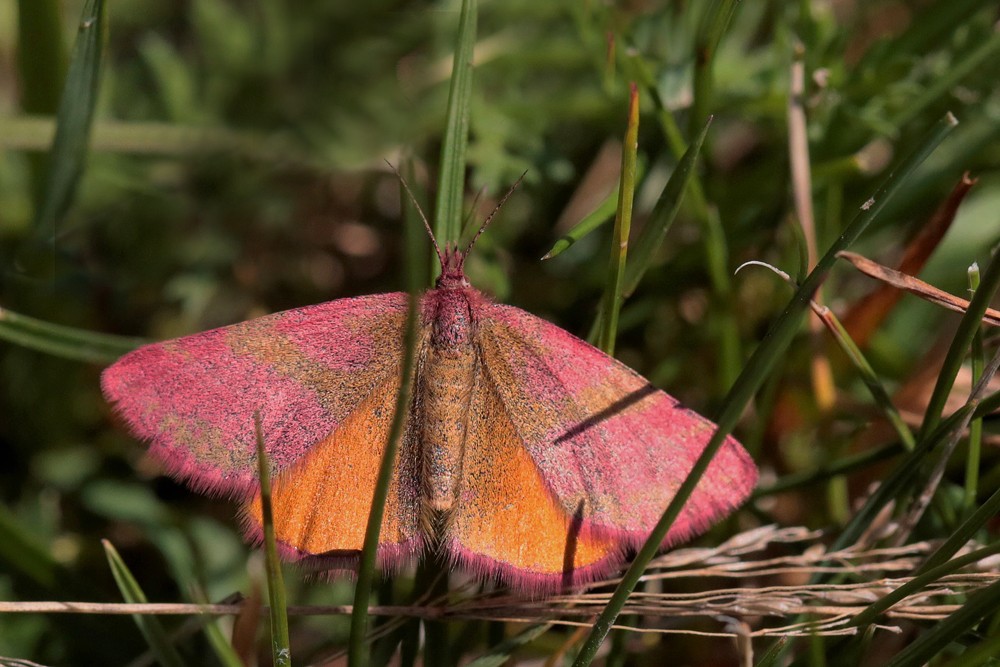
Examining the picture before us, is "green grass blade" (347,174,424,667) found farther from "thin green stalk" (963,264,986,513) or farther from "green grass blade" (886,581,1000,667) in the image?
"thin green stalk" (963,264,986,513)

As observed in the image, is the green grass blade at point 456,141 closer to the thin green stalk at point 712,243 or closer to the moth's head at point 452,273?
the moth's head at point 452,273

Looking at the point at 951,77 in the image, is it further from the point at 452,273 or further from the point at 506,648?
the point at 506,648

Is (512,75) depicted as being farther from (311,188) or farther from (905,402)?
(905,402)

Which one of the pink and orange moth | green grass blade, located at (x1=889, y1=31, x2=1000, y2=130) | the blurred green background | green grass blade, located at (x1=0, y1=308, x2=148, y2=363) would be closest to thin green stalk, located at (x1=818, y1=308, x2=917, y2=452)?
the blurred green background

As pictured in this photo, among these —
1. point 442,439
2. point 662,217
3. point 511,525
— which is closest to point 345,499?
point 442,439

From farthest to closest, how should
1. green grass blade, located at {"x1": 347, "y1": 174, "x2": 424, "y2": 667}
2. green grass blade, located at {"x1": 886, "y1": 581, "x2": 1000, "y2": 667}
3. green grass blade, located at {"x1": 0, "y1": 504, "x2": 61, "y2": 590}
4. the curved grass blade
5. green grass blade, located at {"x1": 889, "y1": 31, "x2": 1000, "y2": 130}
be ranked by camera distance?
1. green grass blade, located at {"x1": 889, "y1": 31, "x2": 1000, "y2": 130}
2. green grass blade, located at {"x1": 0, "y1": 504, "x2": 61, "y2": 590}
3. the curved grass blade
4. green grass blade, located at {"x1": 886, "y1": 581, "x2": 1000, "y2": 667}
5. green grass blade, located at {"x1": 347, "y1": 174, "x2": 424, "y2": 667}
